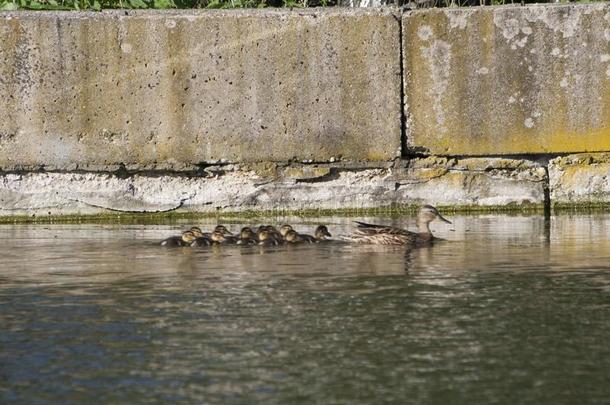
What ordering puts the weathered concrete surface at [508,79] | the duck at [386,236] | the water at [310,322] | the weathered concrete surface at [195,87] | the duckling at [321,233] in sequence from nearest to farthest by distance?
the water at [310,322] < the duck at [386,236] < the duckling at [321,233] < the weathered concrete surface at [195,87] < the weathered concrete surface at [508,79]

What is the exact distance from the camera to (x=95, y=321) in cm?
727

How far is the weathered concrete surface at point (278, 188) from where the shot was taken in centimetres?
1263

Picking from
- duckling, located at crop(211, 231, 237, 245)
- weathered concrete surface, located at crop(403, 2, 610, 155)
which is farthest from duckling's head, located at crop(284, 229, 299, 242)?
weathered concrete surface, located at crop(403, 2, 610, 155)

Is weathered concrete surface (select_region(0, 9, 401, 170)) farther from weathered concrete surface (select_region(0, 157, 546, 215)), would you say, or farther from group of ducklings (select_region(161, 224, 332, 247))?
group of ducklings (select_region(161, 224, 332, 247))

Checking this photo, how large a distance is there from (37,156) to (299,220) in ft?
7.61

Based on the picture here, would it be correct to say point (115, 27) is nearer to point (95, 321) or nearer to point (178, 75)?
point (178, 75)

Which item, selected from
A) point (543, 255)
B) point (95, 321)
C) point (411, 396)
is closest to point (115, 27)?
point (543, 255)

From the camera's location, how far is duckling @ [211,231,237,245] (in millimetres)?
10586

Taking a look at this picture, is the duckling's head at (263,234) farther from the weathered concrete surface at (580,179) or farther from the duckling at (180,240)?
the weathered concrete surface at (580,179)

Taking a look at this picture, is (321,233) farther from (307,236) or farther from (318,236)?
(307,236)

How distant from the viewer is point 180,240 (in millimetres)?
10617

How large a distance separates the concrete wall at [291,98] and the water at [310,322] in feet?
6.50

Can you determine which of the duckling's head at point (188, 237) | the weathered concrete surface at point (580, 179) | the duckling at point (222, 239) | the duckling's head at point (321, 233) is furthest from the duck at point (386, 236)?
the weathered concrete surface at point (580, 179)

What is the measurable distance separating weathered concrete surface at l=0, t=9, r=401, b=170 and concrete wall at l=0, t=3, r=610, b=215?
0.04 ft
